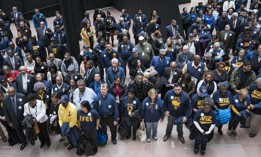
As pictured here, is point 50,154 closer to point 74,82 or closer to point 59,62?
point 74,82

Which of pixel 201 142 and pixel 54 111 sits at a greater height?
pixel 54 111

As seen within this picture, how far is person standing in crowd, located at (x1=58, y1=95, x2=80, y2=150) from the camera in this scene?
630cm

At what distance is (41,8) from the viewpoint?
60.5ft

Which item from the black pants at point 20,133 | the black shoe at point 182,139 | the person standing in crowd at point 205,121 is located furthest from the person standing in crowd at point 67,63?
the person standing in crowd at point 205,121

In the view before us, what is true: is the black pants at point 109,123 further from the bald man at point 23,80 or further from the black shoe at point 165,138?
the bald man at point 23,80

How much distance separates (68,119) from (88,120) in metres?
0.48

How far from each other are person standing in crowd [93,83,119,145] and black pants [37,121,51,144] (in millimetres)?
1335

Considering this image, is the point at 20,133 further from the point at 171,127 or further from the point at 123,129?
the point at 171,127

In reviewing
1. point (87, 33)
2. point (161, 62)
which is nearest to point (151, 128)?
point (161, 62)

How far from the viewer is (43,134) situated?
7008mm

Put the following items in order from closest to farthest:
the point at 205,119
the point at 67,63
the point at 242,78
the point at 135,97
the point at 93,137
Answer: the point at 205,119
the point at 93,137
the point at 135,97
the point at 242,78
the point at 67,63

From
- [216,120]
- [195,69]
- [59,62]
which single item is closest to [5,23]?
[59,62]

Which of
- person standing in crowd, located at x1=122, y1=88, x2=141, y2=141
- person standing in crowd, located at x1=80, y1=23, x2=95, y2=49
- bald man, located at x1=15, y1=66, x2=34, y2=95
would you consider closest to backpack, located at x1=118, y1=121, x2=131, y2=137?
person standing in crowd, located at x1=122, y1=88, x2=141, y2=141

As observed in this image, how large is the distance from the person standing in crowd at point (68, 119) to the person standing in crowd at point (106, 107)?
61 cm
